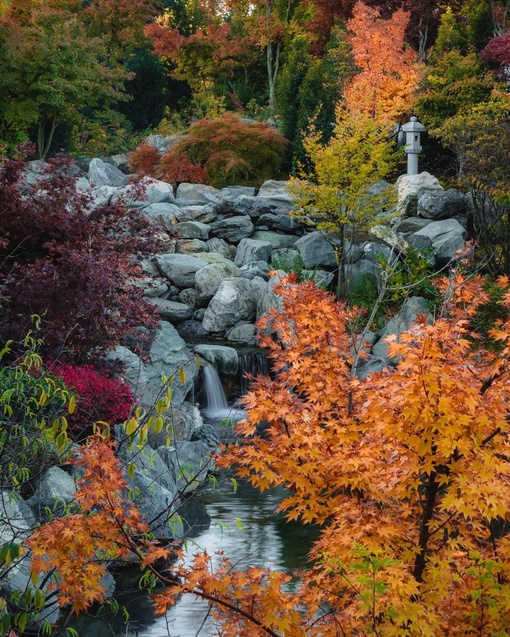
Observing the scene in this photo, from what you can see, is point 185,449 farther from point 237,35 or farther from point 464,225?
point 237,35

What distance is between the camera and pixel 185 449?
9.94 m

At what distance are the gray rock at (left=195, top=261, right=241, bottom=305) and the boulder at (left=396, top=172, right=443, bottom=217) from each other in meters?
4.04

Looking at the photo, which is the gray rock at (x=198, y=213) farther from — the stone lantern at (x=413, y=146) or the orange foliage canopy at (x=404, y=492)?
the orange foliage canopy at (x=404, y=492)

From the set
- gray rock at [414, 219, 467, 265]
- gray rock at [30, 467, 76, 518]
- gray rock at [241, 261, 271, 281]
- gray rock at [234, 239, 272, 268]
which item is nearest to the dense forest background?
gray rock at [414, 219, 467, 265]

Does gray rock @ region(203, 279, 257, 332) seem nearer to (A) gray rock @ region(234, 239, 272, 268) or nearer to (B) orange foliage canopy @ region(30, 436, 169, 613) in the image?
(A) gray rock @ region(234, 239, 272, 268)

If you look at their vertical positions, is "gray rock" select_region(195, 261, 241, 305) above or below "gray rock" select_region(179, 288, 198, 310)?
above

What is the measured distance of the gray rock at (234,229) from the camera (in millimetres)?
19656

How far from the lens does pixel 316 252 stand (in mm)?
17859

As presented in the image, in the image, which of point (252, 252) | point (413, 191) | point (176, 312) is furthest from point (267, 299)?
point (413, 191)

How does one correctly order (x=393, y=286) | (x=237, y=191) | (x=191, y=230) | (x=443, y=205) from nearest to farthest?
(x=393, y=286), (x=443, y=205), (x=191, y=230), (x=237, y=191)

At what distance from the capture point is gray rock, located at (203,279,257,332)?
16.6 metres

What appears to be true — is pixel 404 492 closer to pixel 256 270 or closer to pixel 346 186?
pixel 346 186

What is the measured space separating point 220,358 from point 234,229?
19.6ft

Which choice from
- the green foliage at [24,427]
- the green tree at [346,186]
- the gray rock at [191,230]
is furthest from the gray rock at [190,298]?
the green foliage at [24,427]
